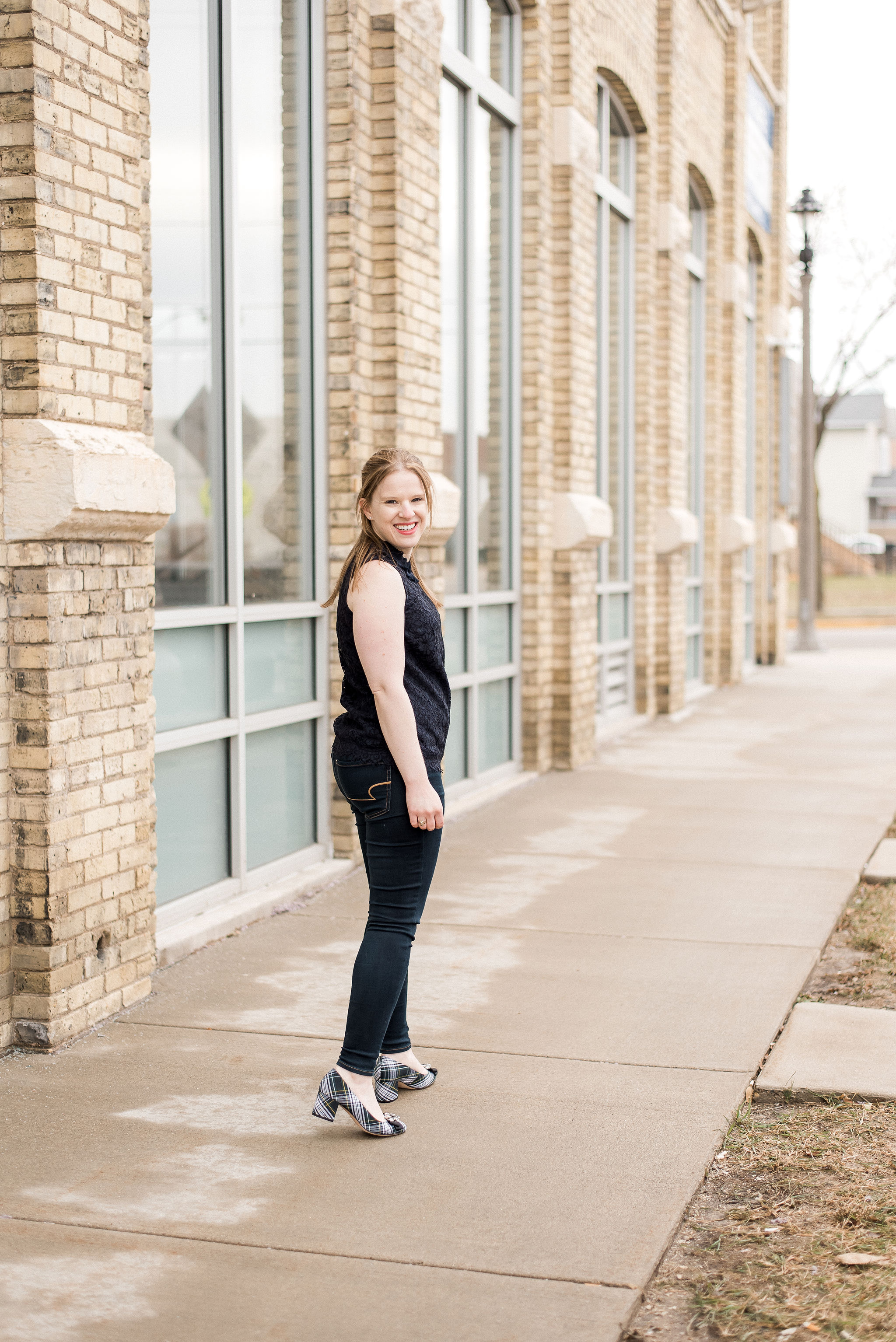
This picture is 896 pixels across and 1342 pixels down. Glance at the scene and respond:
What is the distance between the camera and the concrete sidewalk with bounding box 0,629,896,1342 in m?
3.15

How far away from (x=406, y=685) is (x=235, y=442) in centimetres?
282

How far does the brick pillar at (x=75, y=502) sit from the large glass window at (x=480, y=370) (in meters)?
4.02

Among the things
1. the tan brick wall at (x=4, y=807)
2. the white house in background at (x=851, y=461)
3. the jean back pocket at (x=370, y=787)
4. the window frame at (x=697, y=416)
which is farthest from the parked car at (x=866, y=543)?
the jean back pocket at (x=370, y=787)

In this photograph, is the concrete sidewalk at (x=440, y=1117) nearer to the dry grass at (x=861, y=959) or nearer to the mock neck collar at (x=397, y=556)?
the dry grass at (x=861, y=959)

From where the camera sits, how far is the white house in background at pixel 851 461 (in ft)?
268

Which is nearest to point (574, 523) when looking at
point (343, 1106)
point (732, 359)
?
point (343, 1106)

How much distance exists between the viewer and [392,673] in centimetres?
385

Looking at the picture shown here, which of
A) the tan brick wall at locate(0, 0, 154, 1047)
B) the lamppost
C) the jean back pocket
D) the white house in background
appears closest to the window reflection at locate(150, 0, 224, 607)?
the tan brick wall at locate(0, 0, 154, 1047)

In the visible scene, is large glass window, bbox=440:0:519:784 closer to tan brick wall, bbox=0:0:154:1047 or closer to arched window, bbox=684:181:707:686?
tan brick wall, bbox=0:0:154:1047

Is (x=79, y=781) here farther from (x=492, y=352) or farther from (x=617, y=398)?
(x=617, y=398)

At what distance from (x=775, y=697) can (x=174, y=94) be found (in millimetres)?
11226

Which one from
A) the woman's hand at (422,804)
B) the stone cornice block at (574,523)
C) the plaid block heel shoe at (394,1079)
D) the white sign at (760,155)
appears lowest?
the plaid block heel shoe at (394,1079)

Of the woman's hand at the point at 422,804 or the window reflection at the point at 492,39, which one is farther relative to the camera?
the window reflection at the point at 492,39

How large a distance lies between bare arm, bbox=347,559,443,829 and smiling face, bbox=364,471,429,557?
12cm
